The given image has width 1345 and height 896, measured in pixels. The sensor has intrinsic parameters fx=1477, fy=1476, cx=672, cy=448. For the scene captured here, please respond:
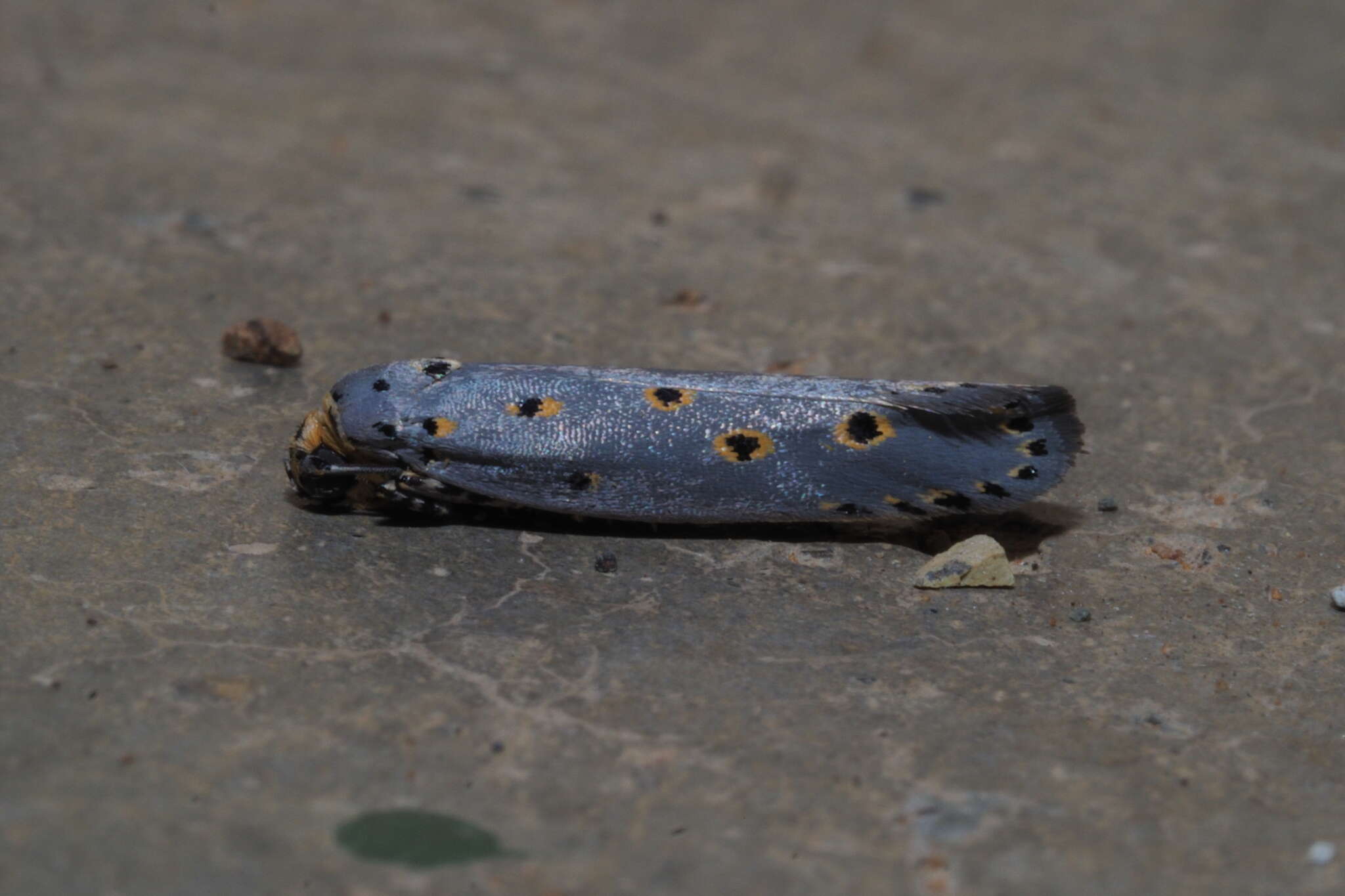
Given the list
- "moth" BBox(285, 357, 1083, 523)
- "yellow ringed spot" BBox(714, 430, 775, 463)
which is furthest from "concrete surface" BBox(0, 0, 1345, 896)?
"yellow ringed spot" BBox(714, 430, 775, 463)

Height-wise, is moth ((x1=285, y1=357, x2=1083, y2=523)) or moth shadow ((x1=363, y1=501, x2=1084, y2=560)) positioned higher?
moth ((x1=285, y1=357, x2=1083, y2=523))

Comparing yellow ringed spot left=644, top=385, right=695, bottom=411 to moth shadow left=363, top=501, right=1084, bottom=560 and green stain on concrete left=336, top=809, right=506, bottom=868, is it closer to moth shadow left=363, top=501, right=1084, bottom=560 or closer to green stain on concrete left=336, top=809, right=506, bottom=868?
moth shadow left=363, top=501, right=1084, bottom=560

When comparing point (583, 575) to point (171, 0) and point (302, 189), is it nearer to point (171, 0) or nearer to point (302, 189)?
point (302, 189)

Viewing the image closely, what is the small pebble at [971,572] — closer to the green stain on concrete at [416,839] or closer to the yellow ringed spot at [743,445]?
the yellow ringed spot at [743,445]

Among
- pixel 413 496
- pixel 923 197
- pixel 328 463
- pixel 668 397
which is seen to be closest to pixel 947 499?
pixel 668 397

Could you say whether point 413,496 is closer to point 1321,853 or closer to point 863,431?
point 863,431

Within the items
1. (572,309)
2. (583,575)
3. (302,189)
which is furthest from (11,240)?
(583,575)
